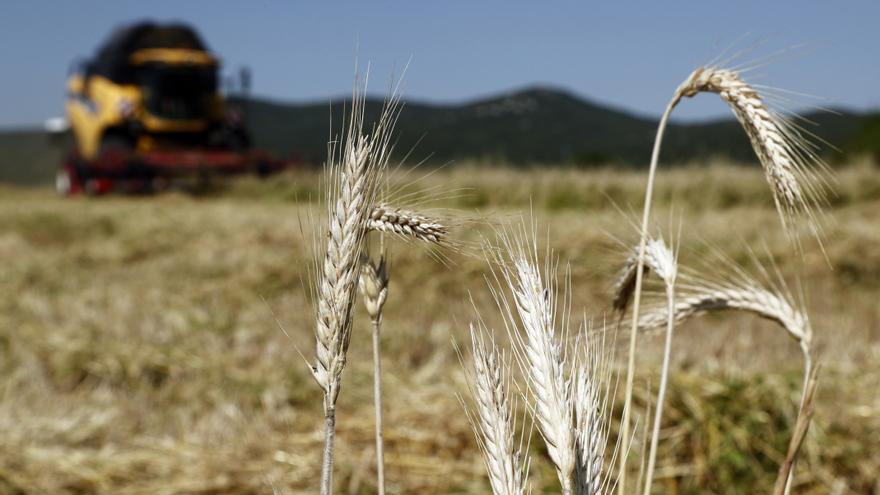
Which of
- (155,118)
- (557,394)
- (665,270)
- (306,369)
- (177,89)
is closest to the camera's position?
(557,394)

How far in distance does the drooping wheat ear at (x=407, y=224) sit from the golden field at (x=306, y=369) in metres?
0.04

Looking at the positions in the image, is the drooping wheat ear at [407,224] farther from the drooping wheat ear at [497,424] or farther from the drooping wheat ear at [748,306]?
the drooping wheat ear at [748,306]

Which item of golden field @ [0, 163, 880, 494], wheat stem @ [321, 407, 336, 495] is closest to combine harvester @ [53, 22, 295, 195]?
golden field @ [0, 163, 880, 494]

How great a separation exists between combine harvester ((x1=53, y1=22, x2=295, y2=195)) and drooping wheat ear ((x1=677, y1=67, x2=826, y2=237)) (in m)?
13.3

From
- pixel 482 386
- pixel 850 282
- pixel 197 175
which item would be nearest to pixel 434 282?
pixel 850 282

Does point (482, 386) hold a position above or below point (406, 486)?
above

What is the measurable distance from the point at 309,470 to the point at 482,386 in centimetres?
179

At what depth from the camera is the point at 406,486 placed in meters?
2.41

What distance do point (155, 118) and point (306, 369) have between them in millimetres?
13575

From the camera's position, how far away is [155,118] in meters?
15.9

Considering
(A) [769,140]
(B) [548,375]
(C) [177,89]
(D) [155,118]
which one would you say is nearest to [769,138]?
(A) [769,140]

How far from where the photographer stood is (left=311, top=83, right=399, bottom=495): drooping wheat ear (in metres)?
0.75

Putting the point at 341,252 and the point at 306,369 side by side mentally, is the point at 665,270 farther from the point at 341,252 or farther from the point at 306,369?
the point at 306,369

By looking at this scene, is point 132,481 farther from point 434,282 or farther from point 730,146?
point 730,146
